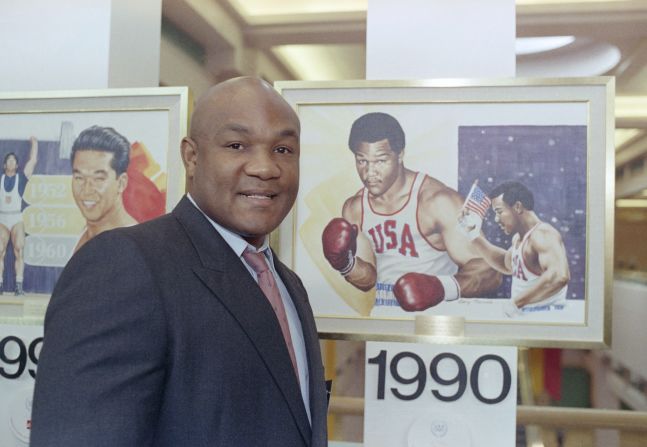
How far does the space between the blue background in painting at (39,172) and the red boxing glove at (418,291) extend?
81cm

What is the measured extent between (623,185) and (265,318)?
95cm

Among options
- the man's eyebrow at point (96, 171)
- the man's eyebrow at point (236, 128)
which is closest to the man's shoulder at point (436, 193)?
the man's eyebrow at point (236, 128)

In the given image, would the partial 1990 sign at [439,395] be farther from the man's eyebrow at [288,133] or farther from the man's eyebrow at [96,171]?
the man's eyebrow at [96,171]

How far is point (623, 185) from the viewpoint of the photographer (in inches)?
→ 57.3

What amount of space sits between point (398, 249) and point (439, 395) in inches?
12.7

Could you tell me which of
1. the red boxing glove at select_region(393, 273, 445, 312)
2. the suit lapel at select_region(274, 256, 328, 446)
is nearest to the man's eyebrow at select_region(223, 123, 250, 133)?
the suit lapel at select_region(274, 256, 328, 446)

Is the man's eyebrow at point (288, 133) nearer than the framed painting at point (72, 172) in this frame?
Yes

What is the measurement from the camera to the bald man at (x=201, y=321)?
0.77 meters

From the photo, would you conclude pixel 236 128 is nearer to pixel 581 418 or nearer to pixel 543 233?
pixel 543 233

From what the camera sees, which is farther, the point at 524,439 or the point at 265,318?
the point at 524,439

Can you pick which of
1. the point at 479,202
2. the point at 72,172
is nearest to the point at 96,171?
the point at 72,172

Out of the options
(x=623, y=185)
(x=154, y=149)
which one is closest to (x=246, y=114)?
(x=154, y=149)

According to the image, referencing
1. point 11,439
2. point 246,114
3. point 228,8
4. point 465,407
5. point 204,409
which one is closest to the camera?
point 204,409

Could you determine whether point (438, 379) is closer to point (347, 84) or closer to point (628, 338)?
point (628, 338)
